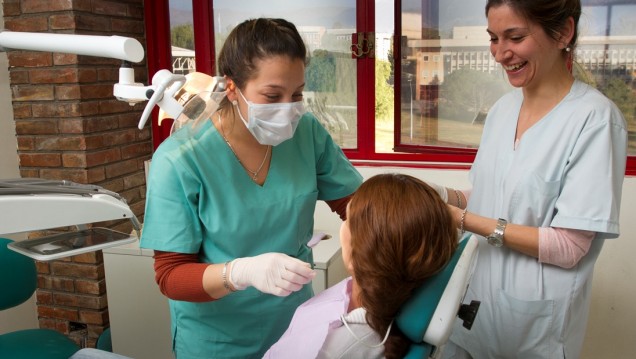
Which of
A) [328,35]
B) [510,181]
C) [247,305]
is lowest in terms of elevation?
[247,305]

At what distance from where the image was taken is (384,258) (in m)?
1.04

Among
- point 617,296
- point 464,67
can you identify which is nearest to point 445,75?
point 464,67

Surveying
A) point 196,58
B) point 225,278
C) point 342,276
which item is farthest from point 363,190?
point 196,58

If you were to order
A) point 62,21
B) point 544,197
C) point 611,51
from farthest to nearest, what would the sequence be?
1. point 62,21
2. point 611,51
3. point 544,197

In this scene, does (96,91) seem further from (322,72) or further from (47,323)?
(47,323)

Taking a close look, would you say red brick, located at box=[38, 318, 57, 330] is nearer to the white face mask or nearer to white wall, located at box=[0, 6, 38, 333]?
white wall, located at box=[0, 6, 38, 333]

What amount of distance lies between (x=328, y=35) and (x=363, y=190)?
1.67 m

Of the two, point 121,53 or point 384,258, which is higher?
point 121,53

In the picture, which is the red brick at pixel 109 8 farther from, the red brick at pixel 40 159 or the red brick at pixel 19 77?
the red brick at pixel 40 159

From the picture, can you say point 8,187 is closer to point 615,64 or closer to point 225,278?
point 225,278

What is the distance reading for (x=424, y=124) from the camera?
8.48 ft

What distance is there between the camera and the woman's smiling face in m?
1.27

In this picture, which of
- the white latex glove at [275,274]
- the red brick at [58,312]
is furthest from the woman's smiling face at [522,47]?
the red brick at [58,312]

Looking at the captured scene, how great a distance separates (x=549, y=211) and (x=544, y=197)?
0.04 m
